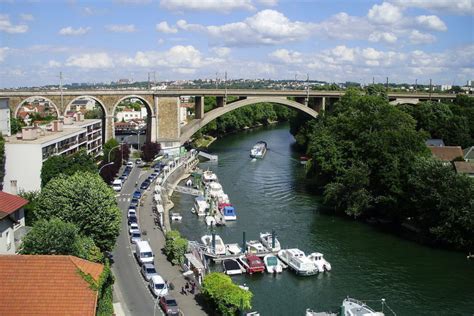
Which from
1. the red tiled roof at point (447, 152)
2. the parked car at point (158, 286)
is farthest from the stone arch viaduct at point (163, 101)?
the parked car at point (158, 286)

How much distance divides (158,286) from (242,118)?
57.8 m

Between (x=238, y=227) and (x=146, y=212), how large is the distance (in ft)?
15.6

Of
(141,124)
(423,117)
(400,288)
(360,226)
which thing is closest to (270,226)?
(360,226)

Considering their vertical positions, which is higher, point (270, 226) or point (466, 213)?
point (466, 213)

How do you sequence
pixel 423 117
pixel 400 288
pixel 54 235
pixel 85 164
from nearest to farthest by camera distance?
pixel 54 235
pixel 400 288
pixel 85 164
pixel 423 117

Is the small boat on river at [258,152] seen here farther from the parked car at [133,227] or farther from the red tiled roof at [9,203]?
the red tiled roof at [9,203]

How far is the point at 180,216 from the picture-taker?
30000 millimetres

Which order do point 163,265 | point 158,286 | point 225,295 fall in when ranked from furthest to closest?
point 163,265 → point 158,286 → point 225,295

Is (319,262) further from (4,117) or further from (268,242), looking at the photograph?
(4,117)

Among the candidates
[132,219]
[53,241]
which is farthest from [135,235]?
[53,241]

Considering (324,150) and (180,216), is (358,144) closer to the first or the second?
(324,150)

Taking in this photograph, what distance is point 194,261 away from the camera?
2042 centimetres

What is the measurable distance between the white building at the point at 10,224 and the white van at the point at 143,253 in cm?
421

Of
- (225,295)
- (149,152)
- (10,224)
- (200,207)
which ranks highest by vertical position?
(10,224)
